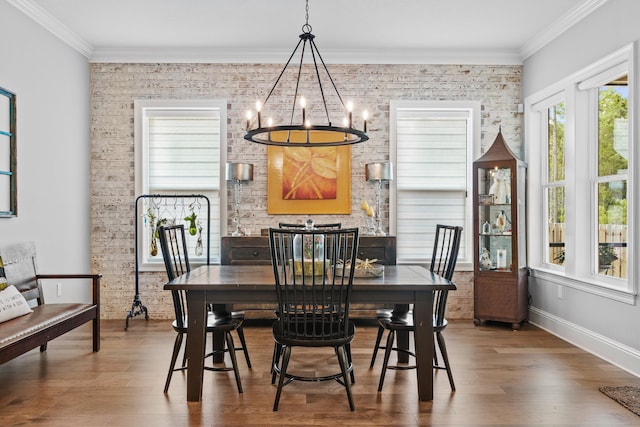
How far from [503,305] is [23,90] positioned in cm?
491

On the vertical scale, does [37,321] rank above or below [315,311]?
below

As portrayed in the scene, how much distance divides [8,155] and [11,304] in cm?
130

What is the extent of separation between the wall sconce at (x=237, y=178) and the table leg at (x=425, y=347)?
2.64 m

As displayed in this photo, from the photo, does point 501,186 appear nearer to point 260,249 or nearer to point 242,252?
point 260,249

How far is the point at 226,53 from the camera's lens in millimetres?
5273

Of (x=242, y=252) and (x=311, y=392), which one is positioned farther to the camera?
(x=242, y=252)

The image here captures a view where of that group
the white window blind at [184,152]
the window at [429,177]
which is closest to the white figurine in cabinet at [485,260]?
the window at [429,177]

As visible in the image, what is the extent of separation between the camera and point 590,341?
4008 mm

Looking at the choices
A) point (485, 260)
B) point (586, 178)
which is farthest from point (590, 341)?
point (586, 178)

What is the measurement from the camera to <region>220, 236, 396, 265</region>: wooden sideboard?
4.90 m

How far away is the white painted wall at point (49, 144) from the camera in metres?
4.04

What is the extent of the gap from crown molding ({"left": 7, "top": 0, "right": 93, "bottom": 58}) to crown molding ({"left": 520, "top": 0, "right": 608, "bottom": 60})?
4682 millimetres

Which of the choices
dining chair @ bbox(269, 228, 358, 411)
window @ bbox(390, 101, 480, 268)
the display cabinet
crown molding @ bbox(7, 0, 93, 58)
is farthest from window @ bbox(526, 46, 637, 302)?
crown molding @ bbox(7, 0, 93, 58)

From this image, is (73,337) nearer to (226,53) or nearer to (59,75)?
(59,75)
